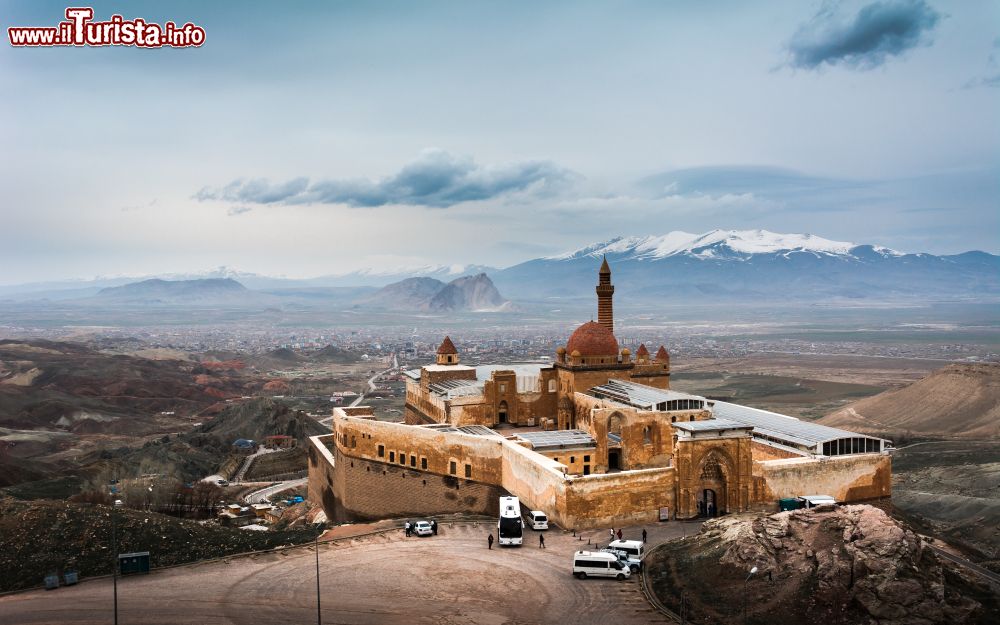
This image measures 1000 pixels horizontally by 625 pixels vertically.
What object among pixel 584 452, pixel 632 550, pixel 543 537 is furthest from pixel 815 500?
pixel 543 537

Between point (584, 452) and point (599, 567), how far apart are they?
1472 centimetres

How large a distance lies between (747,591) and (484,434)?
81.2 ft

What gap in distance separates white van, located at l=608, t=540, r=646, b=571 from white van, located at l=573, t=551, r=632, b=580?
2.55ft

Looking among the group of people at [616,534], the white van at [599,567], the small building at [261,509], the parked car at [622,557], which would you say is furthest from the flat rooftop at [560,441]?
the small building at [261,509]

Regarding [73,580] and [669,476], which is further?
[669,476]

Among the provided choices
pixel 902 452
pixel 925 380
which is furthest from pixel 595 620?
pixel 925 380

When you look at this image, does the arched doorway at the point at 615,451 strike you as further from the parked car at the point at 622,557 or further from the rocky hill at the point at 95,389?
the rocky hill at the point at 95,389

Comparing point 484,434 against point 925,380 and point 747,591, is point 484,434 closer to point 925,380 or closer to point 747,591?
point 747,591

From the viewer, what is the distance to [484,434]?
50312 mm

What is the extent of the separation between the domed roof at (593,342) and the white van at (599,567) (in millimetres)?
26018

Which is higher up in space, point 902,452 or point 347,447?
point 347,447

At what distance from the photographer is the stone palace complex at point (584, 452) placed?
1583 inches

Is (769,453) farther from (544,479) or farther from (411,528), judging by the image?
(411,528)

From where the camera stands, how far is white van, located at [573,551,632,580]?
31.3 metres
